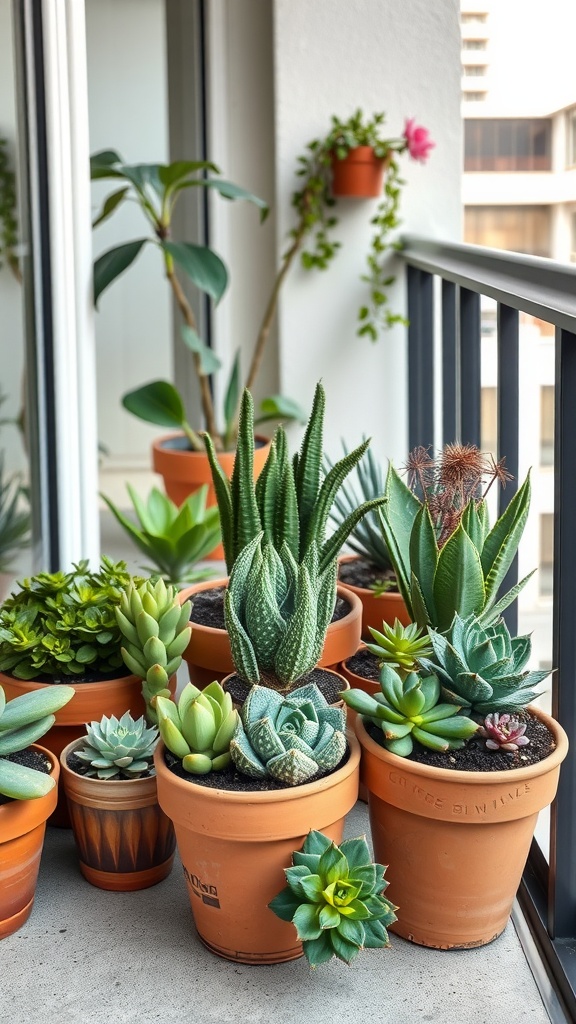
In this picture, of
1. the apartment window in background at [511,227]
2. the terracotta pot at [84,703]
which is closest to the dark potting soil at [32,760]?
the terracotta pot at [84,703]

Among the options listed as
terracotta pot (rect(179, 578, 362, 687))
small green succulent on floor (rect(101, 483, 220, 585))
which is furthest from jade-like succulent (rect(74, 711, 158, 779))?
small green succulent on floor (rect(101, 483, 220, 585))

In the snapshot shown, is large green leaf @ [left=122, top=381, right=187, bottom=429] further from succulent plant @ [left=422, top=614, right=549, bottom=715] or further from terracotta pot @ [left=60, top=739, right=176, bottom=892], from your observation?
succulent plant @ [left=422, top=614, right=549, bottom=715]

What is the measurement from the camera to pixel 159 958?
5.05ft

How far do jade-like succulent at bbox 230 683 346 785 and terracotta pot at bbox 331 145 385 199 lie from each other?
2.24m

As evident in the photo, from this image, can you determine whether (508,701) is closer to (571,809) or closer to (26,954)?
(571,809)

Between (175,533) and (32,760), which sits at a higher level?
(175,533)

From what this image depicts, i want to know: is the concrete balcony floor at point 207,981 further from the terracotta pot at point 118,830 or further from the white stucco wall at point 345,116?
the white stucco wall at point 345,116

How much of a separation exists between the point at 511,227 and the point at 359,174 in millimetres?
1742

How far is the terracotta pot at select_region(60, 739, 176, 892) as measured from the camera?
1.65 m

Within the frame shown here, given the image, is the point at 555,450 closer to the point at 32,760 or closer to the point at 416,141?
the point at 32,760

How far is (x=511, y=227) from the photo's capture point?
16.1 feet

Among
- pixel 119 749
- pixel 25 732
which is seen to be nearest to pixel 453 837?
pixel 119 749

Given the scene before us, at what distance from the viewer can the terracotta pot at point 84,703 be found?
1802mm

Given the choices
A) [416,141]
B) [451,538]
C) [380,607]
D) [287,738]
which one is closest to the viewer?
[287,738]
